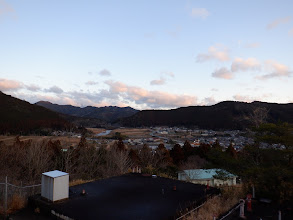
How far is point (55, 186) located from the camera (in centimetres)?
736

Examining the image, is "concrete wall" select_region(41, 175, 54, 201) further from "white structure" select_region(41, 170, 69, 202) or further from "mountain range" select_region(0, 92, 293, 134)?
"mountain range" select_region(0, 92, 293, 134)

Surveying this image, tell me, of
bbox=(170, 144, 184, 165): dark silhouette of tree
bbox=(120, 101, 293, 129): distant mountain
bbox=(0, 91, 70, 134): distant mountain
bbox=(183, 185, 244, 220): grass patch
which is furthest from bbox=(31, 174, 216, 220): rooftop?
bbox=(120, 101, 293, 129): distant mountain

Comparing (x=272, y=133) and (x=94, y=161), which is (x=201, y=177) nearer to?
(x=94, y=161)

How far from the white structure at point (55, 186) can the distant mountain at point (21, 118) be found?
4941 centimetres

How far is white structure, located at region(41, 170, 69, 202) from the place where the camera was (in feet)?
24.1

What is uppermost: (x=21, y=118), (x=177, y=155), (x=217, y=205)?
(x=21, y=118)

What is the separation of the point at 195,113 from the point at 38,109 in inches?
3031

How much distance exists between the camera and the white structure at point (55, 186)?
24.1ft

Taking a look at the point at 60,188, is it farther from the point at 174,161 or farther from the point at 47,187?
the point at 174,161

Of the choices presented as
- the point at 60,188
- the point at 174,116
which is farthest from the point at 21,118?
the point at 174,116

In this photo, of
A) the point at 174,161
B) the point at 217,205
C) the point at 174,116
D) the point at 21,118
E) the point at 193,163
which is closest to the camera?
the point at 217,205

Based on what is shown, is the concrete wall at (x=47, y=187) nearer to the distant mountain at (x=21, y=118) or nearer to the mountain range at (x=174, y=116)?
the mountain range at (x=174, y=116)

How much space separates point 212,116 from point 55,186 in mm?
106242

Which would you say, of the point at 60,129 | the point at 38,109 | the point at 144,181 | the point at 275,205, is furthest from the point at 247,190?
the point at 38,109
